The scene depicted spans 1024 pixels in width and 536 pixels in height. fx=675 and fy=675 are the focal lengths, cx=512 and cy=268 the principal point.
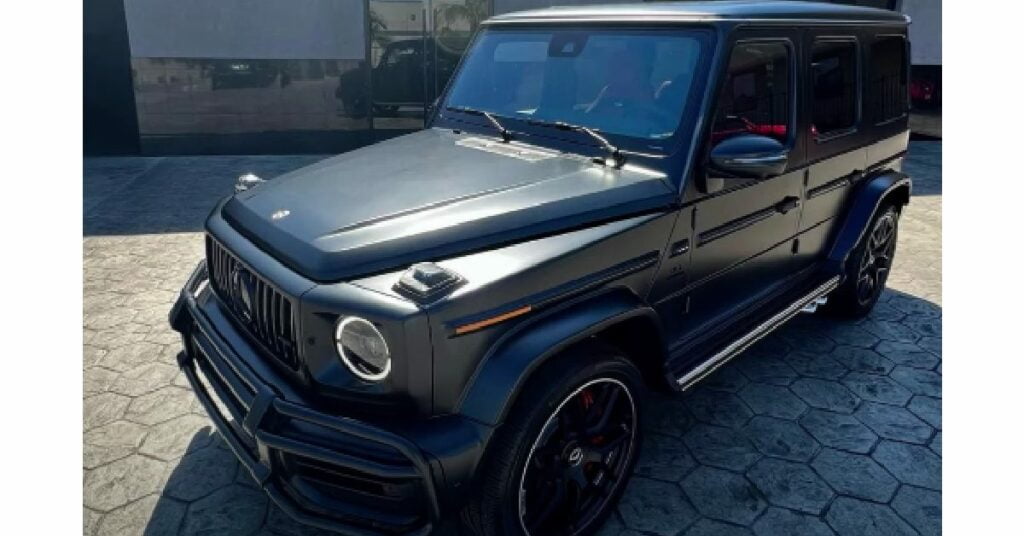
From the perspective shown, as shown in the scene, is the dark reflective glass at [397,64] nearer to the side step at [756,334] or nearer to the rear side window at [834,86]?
the rear side window at [834,86]

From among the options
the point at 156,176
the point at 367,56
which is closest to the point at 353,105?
the point at 367,56

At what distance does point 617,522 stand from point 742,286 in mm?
1378

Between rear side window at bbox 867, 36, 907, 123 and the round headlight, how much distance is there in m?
3.56

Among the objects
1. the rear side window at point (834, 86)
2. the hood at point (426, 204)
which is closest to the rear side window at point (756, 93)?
the rear side window at point (834, 86)

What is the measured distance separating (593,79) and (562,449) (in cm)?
175

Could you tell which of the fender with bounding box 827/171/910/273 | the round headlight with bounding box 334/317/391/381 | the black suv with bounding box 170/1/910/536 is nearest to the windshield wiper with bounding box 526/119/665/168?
the black suv with bounding box 170/1/910/536

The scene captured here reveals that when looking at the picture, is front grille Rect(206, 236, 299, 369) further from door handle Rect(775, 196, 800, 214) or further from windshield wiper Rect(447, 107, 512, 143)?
door handle Rect(775, 196, 800, 214)

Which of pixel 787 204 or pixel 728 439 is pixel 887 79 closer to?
pixel 787 204

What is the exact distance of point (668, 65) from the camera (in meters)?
3.08

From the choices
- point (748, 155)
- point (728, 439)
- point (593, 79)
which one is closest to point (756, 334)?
point (728, 439)

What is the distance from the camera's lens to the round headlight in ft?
Answer: 6.98

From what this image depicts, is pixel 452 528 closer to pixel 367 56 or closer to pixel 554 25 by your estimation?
pixel 554 25

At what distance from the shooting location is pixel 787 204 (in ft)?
11.8

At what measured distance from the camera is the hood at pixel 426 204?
93.2 inches
